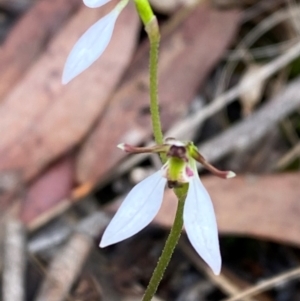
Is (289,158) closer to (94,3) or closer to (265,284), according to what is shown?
(265,284)

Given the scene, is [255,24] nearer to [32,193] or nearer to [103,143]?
[103,143]

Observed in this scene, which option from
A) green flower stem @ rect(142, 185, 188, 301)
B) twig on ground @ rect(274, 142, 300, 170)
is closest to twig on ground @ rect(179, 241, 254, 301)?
twig on ground @ rect(274, 142, 300, 170)

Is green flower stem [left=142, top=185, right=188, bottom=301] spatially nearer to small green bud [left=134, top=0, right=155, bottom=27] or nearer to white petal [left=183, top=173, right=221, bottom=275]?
white petal [left=183, top=173, right=221, bottom=275]

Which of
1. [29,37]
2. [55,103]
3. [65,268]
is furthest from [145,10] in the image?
[29,37]

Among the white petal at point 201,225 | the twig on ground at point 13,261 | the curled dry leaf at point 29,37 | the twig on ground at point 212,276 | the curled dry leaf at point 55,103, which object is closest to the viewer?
the white petal at point 201,225

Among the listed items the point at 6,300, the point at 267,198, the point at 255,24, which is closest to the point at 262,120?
the point at 267,198

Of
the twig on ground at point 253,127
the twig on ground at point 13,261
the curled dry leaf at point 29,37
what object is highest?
the curled dry leaf at point 29,37

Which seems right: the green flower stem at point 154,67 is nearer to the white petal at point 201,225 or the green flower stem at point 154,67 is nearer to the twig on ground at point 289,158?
the white petal at point 201,225

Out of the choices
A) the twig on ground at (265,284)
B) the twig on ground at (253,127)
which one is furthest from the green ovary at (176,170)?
the twig on ground at (253,127)
